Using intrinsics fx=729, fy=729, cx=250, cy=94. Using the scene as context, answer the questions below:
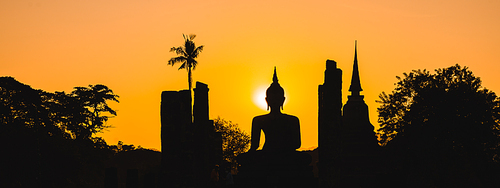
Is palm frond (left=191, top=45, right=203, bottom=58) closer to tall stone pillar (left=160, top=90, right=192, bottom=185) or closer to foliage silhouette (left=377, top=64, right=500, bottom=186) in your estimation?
foliage silhouette (left=377, top=64, right=500, bottom=186)

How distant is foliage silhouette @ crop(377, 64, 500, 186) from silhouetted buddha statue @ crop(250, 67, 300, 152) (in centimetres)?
2212

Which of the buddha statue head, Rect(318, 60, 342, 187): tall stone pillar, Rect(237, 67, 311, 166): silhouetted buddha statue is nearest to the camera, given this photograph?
Rect(237, 67, 311, 166): silhouetted buddha statue

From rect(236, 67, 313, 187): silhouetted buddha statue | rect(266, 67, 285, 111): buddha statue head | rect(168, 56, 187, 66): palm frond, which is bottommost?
rect(236, 67, 313, 187): silhouetted buddha statue

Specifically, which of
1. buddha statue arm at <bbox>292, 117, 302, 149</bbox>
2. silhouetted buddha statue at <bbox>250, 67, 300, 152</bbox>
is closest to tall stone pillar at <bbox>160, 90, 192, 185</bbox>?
silhouetted buddha statue at <bbox>250, 67, 300, 152</bbox>

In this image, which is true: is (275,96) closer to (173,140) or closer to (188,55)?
(173,140)

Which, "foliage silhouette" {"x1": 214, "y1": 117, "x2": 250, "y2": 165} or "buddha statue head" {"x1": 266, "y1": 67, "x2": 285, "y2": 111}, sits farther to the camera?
"foliage silhouette" {"x1": 214, "y1": 117, "x2": 250, "y2": 165}

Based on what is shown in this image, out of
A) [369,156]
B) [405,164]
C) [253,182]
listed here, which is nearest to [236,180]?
[253,182]

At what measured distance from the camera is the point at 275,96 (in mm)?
20719

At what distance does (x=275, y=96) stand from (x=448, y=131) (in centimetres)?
2436

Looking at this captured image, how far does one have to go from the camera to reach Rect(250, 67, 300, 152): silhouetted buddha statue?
20.8m

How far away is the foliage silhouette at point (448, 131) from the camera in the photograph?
4175cm

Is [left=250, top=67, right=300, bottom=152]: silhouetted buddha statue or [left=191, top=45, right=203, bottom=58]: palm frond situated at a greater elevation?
[left=191, top=45, right=203, bottom=58]: palm frond

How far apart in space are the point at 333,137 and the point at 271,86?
3217 mm

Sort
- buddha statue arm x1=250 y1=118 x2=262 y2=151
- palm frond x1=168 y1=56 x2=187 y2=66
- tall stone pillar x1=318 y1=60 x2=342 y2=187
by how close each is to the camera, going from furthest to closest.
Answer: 1. palm frond x1=168 y1=56 x2=187 y2=66
2. tall stone pillar x1=318 y1=60 x2=342 y2=187
3. buddha statue arm x1=250 y1=118 x2=262 y2=151
